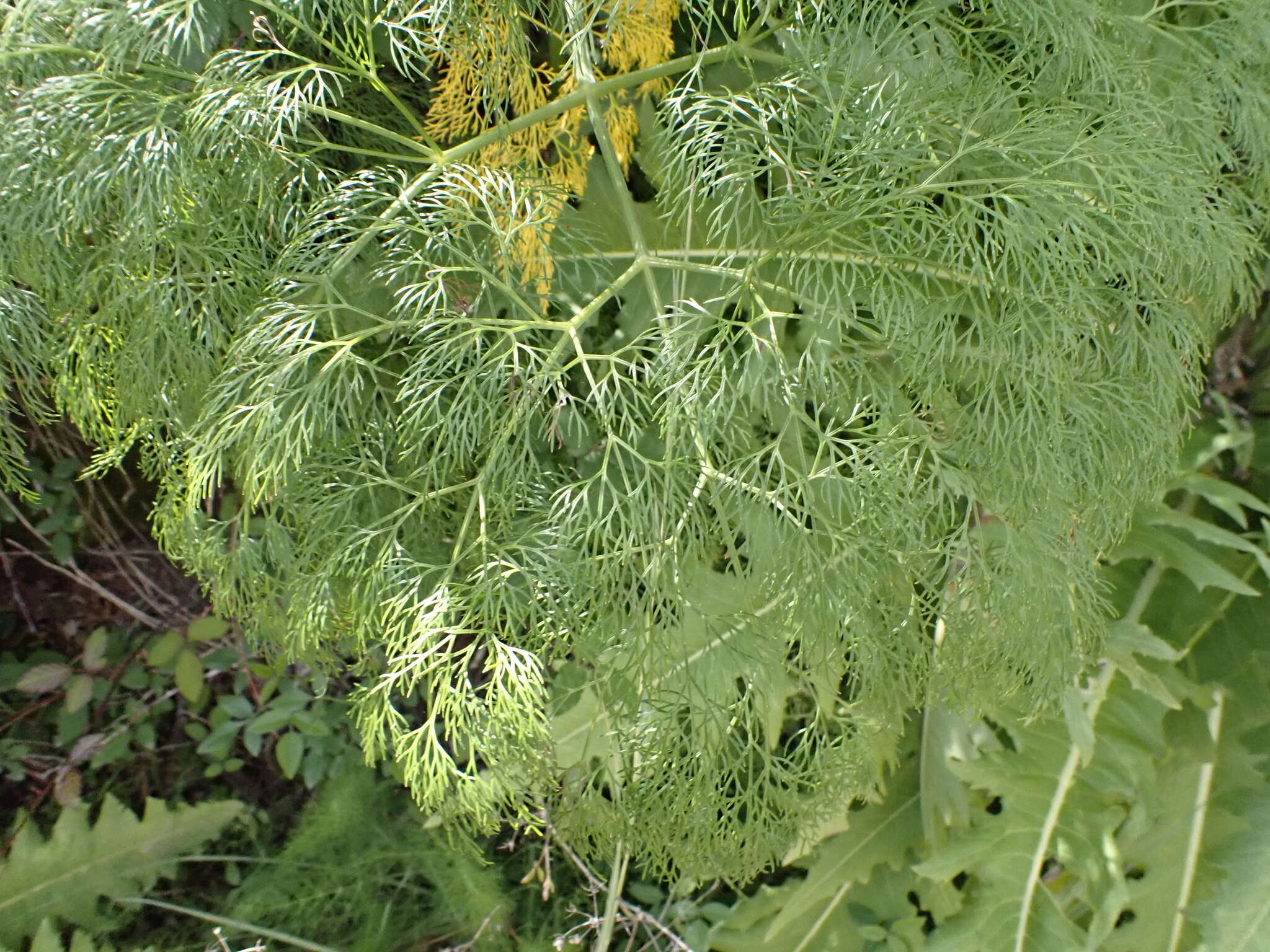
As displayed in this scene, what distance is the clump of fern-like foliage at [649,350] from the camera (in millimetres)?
763

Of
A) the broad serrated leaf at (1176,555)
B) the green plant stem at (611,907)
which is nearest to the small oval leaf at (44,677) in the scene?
the green plant stem at (611,907)

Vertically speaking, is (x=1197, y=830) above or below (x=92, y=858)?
below

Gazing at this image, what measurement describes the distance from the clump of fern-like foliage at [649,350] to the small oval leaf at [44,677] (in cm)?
60

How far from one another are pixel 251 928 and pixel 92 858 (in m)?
0.23

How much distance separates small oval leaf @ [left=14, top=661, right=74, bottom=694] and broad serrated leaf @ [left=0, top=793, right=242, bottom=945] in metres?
0.18

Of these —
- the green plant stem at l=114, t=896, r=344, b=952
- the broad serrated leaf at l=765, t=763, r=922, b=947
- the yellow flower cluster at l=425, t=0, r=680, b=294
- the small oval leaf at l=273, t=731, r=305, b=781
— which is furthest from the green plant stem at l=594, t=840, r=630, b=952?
the yellow flower cluster at l=425, t=0, r=680, b=294

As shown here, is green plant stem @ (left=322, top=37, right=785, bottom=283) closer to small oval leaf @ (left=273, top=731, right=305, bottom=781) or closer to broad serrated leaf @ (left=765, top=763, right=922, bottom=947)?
small oval leaf @ (left=273, top=731, right=305, bottom=781)

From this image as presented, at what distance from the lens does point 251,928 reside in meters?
1.21

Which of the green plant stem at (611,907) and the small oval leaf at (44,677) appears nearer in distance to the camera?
the green plant stem at (611,907)

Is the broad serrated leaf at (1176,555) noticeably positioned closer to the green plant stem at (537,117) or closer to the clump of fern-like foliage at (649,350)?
the clump of fern-like foliage at (649,350)

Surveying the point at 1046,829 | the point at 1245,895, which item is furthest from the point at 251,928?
the point at 1245,895

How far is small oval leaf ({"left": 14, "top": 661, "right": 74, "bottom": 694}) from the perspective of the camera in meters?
1.31

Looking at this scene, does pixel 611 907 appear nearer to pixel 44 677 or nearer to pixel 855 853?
pixel 855 853

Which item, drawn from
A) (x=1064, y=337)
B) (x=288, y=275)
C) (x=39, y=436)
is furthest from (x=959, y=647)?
(x=39, y=436)
